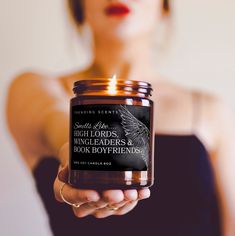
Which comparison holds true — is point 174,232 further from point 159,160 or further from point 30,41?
point 30,41

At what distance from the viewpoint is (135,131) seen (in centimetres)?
63

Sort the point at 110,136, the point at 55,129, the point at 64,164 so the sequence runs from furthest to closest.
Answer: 1. the point at 55,129
2. the point at 64,164
3. the point at 110,136

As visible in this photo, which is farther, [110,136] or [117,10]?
[117,10]

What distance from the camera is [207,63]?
3.35 ft

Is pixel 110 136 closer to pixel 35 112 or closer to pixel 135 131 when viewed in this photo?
pixel 135 131

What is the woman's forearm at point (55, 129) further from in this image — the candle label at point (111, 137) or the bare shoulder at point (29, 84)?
the candle label at point (111, 137)

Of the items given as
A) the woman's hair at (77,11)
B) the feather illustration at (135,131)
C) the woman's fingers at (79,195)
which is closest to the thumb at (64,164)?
the woman's fingers at (79,195)

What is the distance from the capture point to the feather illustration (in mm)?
625

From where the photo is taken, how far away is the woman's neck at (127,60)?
40.2 inches

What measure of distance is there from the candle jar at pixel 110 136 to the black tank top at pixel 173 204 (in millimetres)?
326

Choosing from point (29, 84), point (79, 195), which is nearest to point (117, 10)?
point (29, 84)

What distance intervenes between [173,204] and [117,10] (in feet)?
1.33

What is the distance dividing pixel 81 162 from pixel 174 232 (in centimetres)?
40

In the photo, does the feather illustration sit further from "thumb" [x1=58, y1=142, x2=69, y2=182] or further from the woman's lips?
the woman's lips
